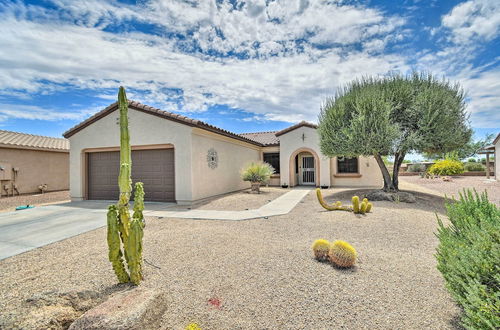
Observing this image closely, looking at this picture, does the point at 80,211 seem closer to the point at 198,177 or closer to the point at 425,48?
the point at 198,177

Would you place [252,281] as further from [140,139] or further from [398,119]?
[398,119]

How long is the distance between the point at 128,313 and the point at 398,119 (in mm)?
13303

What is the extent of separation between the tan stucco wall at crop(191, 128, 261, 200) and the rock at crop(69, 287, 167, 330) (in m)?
8.48

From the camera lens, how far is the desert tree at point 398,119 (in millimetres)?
10844

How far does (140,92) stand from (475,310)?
560 inches

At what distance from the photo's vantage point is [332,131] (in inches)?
489

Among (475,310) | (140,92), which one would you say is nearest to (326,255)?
(475,310)

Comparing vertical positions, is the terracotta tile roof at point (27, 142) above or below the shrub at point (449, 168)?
above

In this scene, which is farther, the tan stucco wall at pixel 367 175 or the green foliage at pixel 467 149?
the tan stucco wall at pixel 367 175

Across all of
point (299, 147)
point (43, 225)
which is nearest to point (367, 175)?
point (299, 147)

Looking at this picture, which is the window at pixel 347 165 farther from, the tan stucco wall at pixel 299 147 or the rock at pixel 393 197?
the rock at pixel 393 197

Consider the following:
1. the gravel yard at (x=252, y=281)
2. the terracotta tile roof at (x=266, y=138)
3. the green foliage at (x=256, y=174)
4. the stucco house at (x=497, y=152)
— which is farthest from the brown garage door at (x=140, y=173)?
the stucco house at (x=497, y=152)

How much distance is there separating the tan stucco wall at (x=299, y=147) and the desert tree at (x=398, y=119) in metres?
5.19

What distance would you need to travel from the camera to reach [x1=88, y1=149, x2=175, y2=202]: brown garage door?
1199cm
